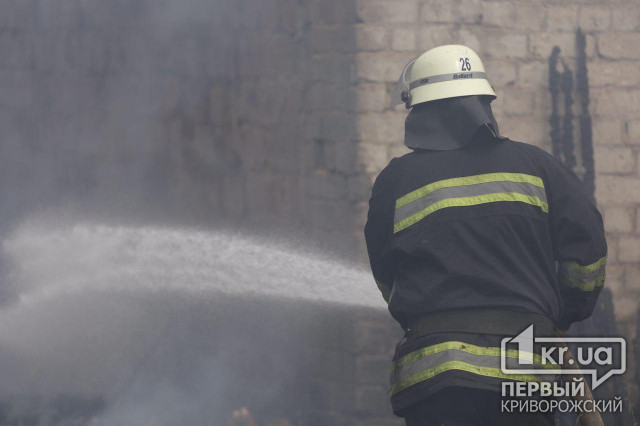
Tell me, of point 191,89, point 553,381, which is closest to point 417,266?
point 553,381

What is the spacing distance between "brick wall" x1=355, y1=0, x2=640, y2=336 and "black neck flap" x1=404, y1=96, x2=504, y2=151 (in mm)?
1876

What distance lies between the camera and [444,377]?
2729 mm

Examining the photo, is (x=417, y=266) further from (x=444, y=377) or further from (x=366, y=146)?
(x=366, y=146)

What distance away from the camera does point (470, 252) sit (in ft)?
9.20

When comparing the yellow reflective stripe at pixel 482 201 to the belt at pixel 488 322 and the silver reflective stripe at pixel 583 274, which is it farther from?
the belt at pixel 488 322

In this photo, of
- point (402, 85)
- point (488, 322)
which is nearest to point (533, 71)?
point (402, 85)

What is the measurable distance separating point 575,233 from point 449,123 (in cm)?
66

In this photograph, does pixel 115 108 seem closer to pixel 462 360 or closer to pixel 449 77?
pixel 449 77

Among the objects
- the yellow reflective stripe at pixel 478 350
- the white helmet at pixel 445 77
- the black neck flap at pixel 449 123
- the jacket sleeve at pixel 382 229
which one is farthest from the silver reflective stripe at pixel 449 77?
the yellow reflective stripe at pixel 478 350

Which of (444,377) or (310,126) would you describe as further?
(310,126)

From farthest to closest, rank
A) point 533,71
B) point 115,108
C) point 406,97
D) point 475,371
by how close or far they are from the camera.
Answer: point 115,108
point 533,71
point 406,97
point 475,371

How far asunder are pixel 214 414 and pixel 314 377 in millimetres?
823

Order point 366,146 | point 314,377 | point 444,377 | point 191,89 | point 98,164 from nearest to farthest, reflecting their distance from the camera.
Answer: point 444,377 < point 366,146 < point 314,377 < point 191,89 < point 98,164

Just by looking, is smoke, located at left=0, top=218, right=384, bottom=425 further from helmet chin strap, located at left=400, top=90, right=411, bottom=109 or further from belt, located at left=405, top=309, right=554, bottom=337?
belt, located at left=405, top=309, right=554, bottom=337
